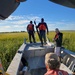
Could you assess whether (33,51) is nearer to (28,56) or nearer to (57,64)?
(28,56)

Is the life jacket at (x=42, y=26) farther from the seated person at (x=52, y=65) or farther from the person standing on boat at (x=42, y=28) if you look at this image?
the seated person at (x=52, y=65)

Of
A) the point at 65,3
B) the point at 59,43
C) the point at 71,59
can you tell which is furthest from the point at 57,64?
the point at 59,43

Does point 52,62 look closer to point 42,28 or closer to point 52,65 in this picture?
point 52,65

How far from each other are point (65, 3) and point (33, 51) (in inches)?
332

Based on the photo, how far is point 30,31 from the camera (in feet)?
41.5

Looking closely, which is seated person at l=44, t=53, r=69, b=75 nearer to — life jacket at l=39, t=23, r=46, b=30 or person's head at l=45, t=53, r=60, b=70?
person's head at l=45, t=53, r=60, b=70

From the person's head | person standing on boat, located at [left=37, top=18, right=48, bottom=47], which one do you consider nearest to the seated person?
the person's head

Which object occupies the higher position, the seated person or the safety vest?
the seated person

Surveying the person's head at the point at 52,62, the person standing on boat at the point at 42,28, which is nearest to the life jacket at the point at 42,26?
the person standing on boat at the point at 42,28

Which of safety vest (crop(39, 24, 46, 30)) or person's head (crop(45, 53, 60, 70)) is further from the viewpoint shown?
safety vest (crop(39, 24, 46, 30))

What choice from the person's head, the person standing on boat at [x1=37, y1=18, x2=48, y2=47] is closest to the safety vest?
the person standing on boat at [x1=37, y1=18, x2=48, y2=47]

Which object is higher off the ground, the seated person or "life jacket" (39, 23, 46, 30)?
the seated person

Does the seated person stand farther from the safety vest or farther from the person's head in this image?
the safety vest

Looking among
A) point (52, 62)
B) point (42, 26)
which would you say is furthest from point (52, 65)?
point (42, 26)
